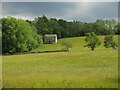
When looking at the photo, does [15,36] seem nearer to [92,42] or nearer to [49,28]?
[92,42]

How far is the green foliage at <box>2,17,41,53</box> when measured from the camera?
104300 mm

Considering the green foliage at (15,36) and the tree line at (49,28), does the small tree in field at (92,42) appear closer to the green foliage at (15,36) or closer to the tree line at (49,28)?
the tree line at (49,28)

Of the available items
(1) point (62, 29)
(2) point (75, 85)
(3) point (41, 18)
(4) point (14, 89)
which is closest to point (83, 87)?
(2) point (75, 85)

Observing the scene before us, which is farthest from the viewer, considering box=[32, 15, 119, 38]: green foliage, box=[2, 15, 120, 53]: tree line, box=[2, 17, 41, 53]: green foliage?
box=[32, 15, 119, 38]: green foliage

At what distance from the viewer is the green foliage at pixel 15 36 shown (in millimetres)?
104300

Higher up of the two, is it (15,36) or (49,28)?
(49,28)

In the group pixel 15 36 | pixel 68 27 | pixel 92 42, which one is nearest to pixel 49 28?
pixel 68 27

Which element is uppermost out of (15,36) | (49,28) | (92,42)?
A: (49,28)

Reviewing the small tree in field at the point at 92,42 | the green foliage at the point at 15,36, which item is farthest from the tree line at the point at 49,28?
the small tree in field at the point at 92,42

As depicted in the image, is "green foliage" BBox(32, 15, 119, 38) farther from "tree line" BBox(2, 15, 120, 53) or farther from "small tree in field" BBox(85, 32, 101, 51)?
"small tree in field" BBox(85, 32, 101, 51)

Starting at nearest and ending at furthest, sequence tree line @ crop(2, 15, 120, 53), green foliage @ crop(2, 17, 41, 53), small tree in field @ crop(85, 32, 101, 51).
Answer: green foliage @ crop(2, 17, 41, 53), small tree in field @ crop(85, 32, 101, 51), tree line @ crop(2, 15, 120, 53)

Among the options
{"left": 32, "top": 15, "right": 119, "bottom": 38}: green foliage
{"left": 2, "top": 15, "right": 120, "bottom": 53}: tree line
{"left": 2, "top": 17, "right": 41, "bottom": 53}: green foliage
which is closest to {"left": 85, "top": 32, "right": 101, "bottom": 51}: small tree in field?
{"left": 2, "top": 15, "right": 120, "bottom": 53}: tree line

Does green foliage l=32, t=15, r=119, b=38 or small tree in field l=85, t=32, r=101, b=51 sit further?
green foliage l=32, t=15, r=119, b=38

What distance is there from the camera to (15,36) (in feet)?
352
